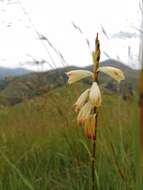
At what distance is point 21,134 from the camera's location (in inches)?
130

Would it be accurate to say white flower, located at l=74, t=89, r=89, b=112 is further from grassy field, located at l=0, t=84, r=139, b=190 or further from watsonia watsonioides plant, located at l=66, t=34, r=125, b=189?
grassy field, located at l=0, t=84, r=139, b=190

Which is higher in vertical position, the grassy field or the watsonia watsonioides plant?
the watsonia watsonioides plant

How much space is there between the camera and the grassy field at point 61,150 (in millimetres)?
1982

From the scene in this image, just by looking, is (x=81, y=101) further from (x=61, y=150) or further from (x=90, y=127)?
(x=61, y=150)

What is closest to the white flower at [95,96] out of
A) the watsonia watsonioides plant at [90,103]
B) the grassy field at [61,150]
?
the watsonia watsonioides plant at [90,103]

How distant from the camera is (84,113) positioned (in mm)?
1175

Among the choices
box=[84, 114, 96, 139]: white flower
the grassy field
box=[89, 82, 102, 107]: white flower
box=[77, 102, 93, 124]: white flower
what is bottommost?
the grassy field

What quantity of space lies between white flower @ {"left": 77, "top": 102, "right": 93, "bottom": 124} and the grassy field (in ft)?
0.76

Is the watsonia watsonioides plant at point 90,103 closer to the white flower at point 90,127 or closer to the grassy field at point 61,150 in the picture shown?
the white flower at point 90,127

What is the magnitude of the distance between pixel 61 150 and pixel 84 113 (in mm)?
1569

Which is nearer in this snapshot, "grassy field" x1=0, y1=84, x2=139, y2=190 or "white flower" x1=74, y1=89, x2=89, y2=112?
"white flower" x1=74, y1=89, x2=89, y2=112

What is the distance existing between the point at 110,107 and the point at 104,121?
2.26 ft

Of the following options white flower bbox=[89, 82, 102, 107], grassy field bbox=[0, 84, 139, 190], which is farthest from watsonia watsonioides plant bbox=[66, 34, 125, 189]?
grassy field bbox=[0, 84, 139, 190]

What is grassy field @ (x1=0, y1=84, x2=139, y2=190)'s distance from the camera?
6.50ft
